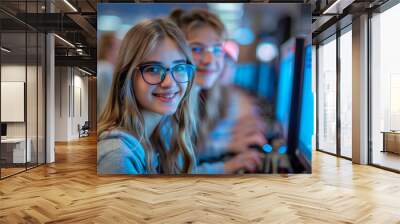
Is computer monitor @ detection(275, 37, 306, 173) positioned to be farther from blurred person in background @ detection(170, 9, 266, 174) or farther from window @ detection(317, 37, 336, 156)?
window @ detection(317, 37, 336, 156)

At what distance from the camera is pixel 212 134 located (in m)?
6.16

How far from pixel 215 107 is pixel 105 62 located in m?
1.97

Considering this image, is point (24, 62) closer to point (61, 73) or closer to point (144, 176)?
point (144, 176)

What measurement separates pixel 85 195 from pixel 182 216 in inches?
67.7

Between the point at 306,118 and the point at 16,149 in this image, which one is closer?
the point at 306,118

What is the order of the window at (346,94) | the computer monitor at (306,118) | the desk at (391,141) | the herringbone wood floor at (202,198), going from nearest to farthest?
the herringbone wood floor at (202,198) < the computer monitor at (306,118) < the desk at (391,141) < the window at (346,94)

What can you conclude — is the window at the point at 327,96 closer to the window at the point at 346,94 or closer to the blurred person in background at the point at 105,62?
the window at the point at 346,94

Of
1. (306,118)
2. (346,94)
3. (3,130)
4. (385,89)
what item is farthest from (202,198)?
(346,94)

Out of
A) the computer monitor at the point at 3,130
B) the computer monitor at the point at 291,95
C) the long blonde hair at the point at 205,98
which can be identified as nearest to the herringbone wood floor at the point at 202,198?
the computer monitor at the point at 291,95

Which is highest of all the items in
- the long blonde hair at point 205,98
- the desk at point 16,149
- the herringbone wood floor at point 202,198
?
the long blonde hair at point 205,98

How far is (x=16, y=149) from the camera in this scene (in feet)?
22.4

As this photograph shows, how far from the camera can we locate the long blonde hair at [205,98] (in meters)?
6.14

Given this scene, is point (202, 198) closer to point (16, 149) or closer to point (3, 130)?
point (3, 130)

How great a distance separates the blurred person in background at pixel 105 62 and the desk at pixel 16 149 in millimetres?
1808
